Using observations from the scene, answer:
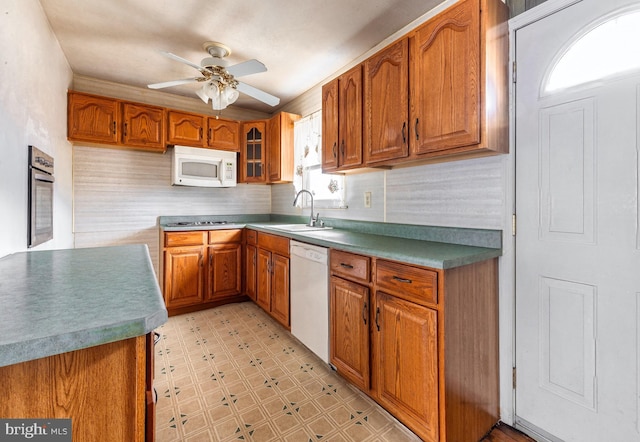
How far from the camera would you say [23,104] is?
167 centimetres

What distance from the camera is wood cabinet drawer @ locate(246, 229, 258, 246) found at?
322cm

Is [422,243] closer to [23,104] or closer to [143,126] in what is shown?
[23,104]

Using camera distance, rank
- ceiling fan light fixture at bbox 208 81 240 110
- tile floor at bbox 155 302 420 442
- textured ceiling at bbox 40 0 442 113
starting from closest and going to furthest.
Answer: tile floor at bbox 155 302 420 442, textured ceiling at bbox 40 0 442 113, ceiling fan light fixture at bbox 208 81 240 110

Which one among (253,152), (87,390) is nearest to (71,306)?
(87,390)

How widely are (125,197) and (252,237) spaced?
5.14 feet

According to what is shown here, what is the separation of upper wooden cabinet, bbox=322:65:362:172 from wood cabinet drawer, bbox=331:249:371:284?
0.72m

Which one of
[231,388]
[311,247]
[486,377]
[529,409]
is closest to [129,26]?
[311,247]

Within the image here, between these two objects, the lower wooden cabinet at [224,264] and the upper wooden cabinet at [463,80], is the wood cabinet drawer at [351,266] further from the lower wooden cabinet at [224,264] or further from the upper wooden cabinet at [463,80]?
the lower wooden cabinet at [224,264]

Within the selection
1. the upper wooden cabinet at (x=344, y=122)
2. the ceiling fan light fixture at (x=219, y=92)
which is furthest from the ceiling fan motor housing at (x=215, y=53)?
the upper wooden cabinet at (x=344, y=122)

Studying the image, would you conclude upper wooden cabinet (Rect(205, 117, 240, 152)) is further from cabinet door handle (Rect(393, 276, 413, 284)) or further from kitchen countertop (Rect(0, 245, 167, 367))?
cabinet door handle (Rect(393, 276, 413, 284))

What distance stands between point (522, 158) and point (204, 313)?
10.5 feet

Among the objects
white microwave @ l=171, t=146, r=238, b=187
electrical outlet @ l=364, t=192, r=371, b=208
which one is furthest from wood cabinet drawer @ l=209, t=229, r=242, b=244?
electrical outlet @ l=364, t=192, r=371, b=208

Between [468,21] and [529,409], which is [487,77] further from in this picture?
[529,409]

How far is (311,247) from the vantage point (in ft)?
7.16
